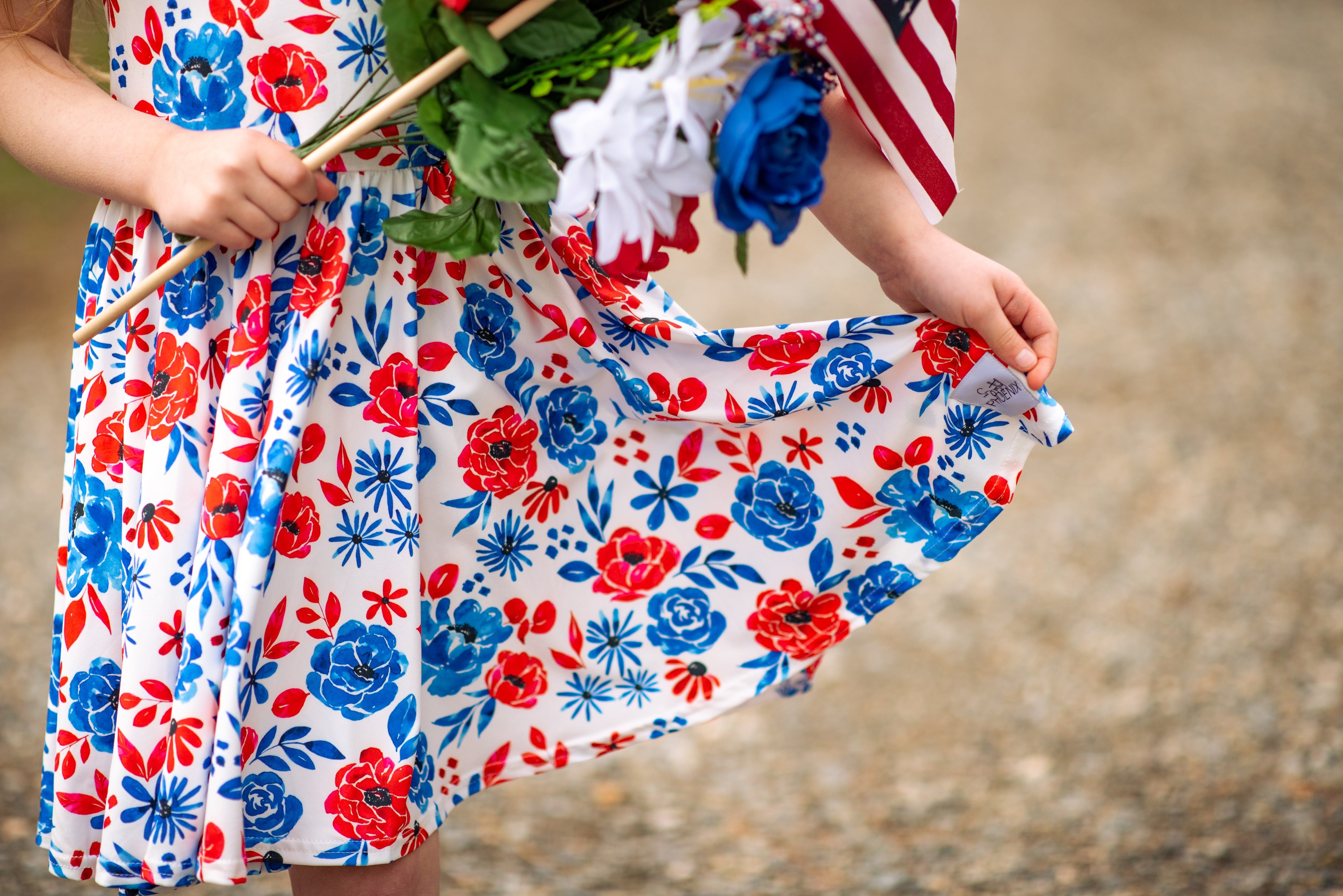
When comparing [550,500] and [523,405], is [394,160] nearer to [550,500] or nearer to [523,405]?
[523,405]

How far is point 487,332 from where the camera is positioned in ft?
3.12

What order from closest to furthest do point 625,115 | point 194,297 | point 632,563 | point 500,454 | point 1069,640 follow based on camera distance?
point 625,115 → point 194,297 → point 500,454 → point 632,563 → point 1069,640

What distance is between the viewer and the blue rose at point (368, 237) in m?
0.87

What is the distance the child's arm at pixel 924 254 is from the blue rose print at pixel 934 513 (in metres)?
0.15

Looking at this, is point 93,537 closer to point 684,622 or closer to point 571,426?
point 571,426

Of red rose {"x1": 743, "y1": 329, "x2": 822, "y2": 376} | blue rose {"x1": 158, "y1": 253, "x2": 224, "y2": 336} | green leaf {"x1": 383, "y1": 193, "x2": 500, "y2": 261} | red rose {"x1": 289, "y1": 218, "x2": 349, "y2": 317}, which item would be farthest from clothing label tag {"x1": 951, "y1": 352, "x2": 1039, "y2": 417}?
blue rose {"x1": 158, "y1": 253, "x2": 224, "y2": 336}

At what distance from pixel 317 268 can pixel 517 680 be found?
1.61ft

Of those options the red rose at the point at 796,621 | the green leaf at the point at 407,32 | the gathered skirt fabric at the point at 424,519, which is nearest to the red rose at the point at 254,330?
the gathered skirt fabric at the point at 424,519

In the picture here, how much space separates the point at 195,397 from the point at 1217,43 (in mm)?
7254

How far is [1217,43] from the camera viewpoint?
6363 millimetres

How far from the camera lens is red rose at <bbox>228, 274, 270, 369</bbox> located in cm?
84

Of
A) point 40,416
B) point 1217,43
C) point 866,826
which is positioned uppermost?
point 1217,43

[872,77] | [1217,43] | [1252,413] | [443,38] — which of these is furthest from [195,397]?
[1217,43]

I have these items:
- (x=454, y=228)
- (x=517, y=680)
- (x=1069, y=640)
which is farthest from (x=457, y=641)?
(x=1069, y=640)
